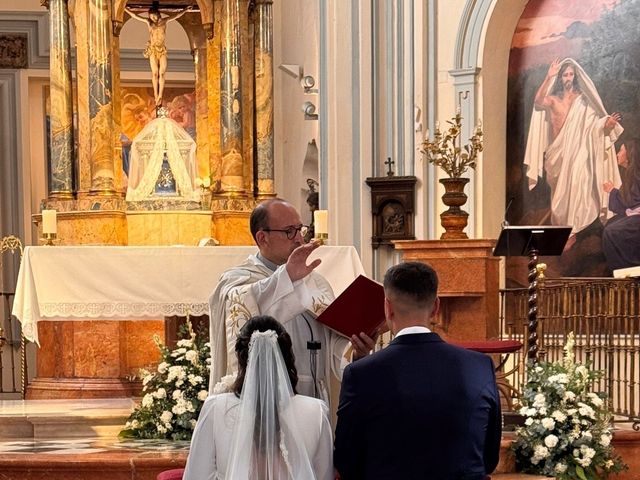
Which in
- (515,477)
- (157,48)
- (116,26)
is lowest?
(515,477)

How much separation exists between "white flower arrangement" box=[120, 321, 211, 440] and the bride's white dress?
4215mm

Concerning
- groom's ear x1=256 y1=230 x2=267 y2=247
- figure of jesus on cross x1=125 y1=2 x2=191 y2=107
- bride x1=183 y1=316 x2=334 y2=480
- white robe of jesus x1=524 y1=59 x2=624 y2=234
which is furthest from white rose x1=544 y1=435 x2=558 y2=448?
figure of jesus on cross x1=125 y1=2 x2=191 y2=107

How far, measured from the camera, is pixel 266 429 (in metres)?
4.12

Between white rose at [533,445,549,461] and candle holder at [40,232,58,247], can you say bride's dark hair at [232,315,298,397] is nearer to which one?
white rose at [533,445,549,461]

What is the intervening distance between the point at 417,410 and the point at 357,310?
Answer: 1.12 m

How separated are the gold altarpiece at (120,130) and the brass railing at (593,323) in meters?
3.06

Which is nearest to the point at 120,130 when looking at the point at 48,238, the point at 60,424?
the point at 48,238

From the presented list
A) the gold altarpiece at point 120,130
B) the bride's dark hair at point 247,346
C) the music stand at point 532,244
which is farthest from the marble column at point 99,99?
the bride's dark hair at point 247,346

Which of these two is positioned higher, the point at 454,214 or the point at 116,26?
the point at 116,26

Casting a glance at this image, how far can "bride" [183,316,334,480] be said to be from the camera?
412 cm

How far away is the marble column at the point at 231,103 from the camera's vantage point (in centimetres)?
1270

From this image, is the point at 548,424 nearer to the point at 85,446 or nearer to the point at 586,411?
the point at 586,411

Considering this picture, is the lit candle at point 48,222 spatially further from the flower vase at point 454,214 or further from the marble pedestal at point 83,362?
the flower vase at point 454,214

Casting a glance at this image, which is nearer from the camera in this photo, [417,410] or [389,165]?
[417,410]
